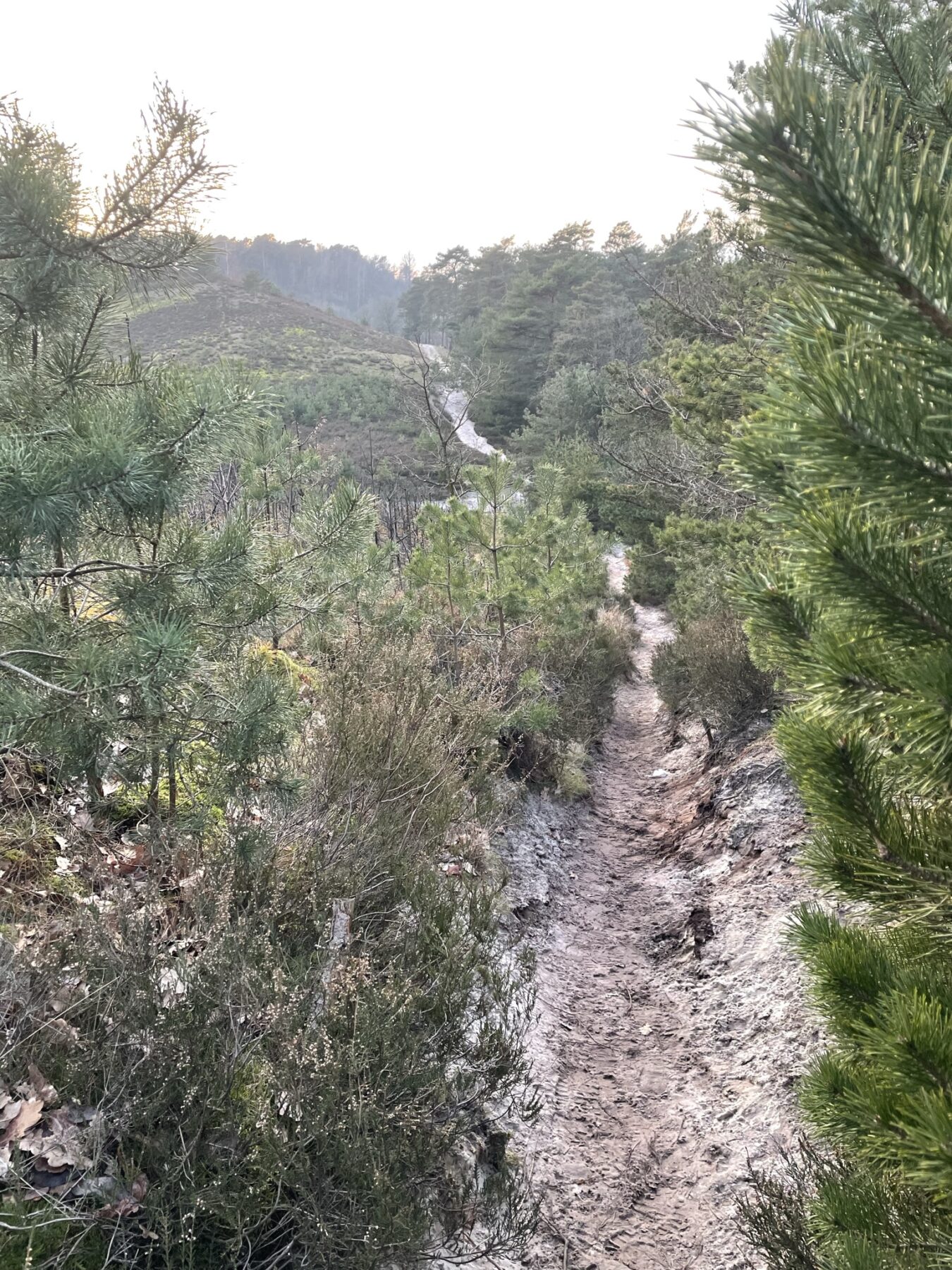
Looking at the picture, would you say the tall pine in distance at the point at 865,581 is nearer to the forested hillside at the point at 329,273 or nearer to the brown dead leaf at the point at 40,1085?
the brown dead leaf at the point at 40,1085

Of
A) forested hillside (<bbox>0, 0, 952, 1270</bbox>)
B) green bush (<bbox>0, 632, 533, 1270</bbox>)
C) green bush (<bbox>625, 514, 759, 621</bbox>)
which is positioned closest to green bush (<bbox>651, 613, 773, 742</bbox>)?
green bush (<bbox>625, 514, 759, 621</bbox>)

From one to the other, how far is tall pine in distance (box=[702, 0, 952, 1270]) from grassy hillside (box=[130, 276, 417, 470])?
24751 mm

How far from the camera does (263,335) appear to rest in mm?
44531

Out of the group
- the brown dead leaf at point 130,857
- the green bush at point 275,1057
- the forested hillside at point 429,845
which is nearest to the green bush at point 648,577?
the forested hillside at point 429,845

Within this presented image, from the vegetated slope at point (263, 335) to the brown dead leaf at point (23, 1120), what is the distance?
1521 inches

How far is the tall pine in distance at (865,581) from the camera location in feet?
2.56

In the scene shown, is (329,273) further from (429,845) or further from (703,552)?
(429,845)

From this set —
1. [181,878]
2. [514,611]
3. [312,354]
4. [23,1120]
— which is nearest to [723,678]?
[514,611]

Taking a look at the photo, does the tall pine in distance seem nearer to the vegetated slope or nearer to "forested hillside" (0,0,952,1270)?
"forested hillside" (0,0,952,1270)

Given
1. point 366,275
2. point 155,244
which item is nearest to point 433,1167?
point 155,244

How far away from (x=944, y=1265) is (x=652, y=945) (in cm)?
402

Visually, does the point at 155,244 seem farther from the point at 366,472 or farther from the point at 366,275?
the point at 366,275

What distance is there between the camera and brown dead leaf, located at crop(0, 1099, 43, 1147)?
6.37 feet

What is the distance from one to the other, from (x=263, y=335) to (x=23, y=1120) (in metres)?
48.7
